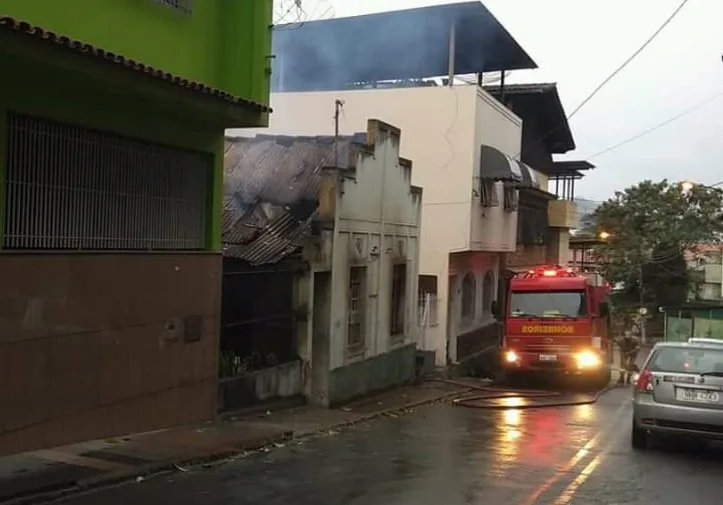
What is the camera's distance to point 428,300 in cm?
2419

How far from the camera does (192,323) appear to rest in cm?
1187

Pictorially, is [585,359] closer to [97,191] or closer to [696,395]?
[696,395]

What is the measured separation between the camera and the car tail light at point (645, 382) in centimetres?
1152

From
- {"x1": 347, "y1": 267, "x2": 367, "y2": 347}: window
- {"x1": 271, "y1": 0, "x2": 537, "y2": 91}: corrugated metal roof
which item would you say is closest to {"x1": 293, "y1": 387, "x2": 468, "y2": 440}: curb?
{"x1": 347, "y1": 267, "x2": 367, "y2": 347}: window

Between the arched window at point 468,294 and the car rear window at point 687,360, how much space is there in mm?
15573

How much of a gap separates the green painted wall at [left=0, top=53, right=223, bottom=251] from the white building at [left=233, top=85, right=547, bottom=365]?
12.5 m

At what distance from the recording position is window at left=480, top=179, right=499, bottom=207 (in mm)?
24984

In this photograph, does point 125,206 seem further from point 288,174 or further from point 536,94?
point 536,94

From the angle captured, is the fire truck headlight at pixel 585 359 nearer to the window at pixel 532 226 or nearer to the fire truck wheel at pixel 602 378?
the fire truck wheel at pixel 602 378

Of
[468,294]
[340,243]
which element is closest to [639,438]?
[340,243]

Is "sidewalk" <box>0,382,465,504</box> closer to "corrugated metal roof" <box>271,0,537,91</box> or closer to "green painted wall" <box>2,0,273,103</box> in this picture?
"green painted wall" <box>2,0,273,103</box>

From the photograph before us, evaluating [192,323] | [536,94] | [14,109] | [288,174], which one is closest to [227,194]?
[288,174]

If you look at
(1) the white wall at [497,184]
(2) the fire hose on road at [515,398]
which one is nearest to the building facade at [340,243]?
(2) the fire hose on road at [515,398]

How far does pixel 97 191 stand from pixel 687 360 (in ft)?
26.6
